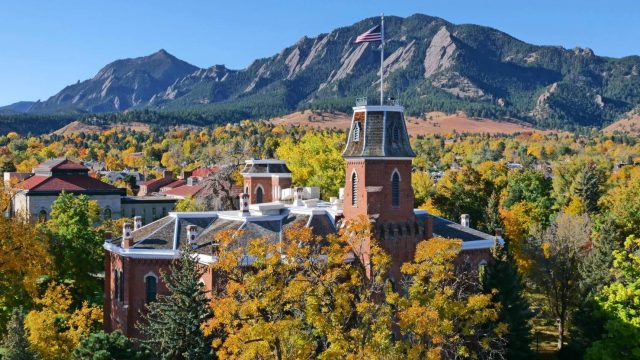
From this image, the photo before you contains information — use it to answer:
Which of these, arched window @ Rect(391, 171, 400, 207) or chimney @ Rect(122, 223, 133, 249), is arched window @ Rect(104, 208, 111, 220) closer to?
chimney @ Rect(122, 223, 133, 249)

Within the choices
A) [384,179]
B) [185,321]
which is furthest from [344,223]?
[185,321]

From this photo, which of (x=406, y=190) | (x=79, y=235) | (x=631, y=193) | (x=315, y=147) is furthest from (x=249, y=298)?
(x=631, y=193)

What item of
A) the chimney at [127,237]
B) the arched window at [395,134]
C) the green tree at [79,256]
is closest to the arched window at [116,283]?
the chimney at [127,237]

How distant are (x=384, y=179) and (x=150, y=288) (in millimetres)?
14392

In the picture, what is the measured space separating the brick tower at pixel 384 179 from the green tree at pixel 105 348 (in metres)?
12.4

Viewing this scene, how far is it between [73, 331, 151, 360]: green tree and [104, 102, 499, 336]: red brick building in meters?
6.03

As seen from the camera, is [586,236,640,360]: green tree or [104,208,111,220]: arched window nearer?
[586,236,640,360]: green tree

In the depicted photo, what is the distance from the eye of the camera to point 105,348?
30359 mm

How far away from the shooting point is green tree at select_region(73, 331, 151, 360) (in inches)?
1188

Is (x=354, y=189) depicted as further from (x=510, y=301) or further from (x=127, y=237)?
(x=127, y=237)

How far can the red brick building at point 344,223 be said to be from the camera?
36.9m

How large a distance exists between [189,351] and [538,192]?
68130 millimetres

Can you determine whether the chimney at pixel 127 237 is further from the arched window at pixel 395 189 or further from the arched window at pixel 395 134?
the arched window at pixel 395 134

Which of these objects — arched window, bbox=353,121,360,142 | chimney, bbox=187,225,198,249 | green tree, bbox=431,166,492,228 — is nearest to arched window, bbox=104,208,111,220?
green tree, bbox=431,166,492,228
